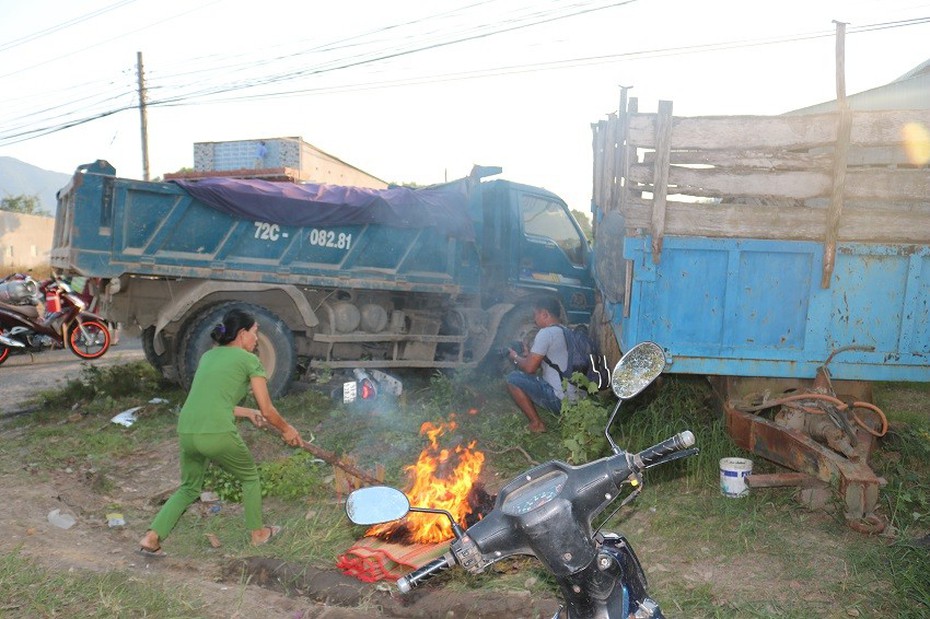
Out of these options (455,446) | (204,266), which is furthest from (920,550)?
(204,266)

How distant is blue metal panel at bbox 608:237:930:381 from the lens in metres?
4.72

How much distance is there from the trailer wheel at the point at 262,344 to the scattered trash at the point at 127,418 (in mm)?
550

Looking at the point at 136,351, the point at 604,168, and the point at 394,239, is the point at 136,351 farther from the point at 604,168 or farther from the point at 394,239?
the point at 604,168

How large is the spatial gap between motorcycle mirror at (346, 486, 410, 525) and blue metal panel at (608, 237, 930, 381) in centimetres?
330

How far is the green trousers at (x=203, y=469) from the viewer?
14.3 ft

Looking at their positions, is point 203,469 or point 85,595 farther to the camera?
point 203,469

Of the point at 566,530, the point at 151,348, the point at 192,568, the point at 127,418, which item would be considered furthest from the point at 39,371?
the point at 566,530

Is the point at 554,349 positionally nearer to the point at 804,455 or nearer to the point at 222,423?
the point at 804,455

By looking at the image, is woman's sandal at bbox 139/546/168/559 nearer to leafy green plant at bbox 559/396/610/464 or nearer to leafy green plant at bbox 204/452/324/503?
leafy green plant at bbox 204/452/324/503

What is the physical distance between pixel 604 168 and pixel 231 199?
149 inches

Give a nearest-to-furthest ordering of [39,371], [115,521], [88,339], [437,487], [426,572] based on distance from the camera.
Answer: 1. [426,572]
2. [115,521]
3. [437,487]
4. [88,339]
5. [39,371]

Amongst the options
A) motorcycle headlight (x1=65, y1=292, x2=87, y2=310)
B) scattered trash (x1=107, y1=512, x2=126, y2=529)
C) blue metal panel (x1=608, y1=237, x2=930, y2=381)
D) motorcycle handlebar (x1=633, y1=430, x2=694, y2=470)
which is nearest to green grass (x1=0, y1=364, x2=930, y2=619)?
scattered trash (x1=107, y1=512, x2=126, y2=529)

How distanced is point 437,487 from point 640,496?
1415 millimetres

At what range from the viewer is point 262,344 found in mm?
7484
